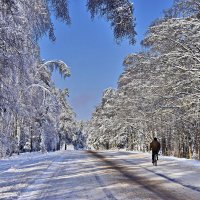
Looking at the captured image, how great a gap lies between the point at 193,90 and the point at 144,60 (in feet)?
24.6

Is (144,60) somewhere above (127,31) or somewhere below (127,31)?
above

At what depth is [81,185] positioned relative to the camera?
1485cm

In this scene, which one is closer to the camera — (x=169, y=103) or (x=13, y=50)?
(x=13, y=50)

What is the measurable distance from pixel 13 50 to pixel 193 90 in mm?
19661

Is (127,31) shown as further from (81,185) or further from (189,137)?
(189,137)

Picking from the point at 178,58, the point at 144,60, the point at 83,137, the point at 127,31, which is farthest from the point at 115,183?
the point at 83,137

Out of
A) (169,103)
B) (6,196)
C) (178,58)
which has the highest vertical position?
(178,58)

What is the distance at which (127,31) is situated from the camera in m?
8.80

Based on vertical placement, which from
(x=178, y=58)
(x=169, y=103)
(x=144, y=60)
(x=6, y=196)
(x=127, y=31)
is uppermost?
(x=144, y=60)

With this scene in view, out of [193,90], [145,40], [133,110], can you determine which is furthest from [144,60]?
[133,110]

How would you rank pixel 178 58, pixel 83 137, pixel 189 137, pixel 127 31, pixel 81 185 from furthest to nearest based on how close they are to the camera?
pixel 83 137 < pixel 189 137 < pixel 178 58 < pixel 81 185 < pixel 127 31

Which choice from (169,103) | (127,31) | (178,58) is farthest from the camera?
(169,103)

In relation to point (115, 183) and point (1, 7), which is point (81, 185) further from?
point (1, 7)

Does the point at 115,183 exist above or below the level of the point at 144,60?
below
